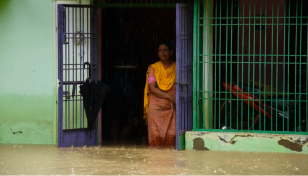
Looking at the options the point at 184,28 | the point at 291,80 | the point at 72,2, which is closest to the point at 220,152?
the point at 184,28

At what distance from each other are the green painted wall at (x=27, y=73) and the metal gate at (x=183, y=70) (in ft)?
6.95

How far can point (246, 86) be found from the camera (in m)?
8.63

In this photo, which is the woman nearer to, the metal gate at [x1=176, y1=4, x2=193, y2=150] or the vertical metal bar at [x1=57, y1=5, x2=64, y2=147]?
the metal gate at [x1=176, y1=4, x2=193, y2=150]

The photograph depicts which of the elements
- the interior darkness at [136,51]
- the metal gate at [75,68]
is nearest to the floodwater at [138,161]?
the metal gate at [75,68]

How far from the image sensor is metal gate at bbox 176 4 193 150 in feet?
26.7

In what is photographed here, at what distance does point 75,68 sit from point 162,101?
4.95 feet

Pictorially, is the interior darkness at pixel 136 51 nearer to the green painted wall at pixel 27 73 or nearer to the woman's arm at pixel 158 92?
the woman's arm at pixel 158 92

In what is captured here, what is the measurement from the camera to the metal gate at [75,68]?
27.4ft

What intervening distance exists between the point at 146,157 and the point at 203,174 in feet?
4.59

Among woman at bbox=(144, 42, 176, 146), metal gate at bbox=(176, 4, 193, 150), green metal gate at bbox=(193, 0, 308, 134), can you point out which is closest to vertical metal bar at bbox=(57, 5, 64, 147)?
woman at bbox=(144, 42, 176, 146)

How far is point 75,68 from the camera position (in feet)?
27.7

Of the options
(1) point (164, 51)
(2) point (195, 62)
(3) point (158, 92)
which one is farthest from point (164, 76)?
(2) point (195, 62)

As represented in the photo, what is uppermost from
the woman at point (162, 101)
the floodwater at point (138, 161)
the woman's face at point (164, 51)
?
the woman's face at point (164, 51)

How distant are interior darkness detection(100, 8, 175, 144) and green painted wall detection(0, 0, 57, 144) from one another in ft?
3.70
